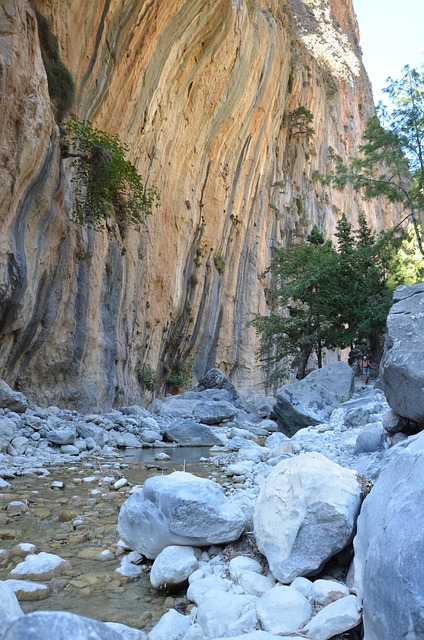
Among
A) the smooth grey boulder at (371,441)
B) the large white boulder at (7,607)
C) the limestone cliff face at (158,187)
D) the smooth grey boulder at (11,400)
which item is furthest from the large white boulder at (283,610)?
the limestone cliff face at (158,187)

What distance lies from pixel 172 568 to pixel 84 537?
124 centimetres

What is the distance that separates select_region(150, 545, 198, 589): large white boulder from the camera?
3.15 meters

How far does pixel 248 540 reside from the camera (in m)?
3.48

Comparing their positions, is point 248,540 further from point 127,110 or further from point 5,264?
point 127,110

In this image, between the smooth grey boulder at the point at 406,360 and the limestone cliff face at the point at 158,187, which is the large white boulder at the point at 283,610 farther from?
the limestone cliff face at the point at 158,187

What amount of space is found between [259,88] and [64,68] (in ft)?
47.5

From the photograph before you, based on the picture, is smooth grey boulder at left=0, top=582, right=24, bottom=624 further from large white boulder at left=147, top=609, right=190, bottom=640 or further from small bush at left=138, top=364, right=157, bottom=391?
small bush at left=138, top=364, right=157, bottom=391

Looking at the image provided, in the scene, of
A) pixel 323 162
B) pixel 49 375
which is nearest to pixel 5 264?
pixel 49 375

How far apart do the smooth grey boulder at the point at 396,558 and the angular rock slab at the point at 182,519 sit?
1.19 metres

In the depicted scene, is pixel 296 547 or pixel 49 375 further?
pixel 49 375

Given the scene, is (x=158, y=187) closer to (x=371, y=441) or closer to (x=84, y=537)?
(x=371, y=441)

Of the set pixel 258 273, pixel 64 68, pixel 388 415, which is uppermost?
pixel 64 68

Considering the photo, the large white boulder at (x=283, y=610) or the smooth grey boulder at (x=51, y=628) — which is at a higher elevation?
the smooth grey boulder at (x=51, y=628)

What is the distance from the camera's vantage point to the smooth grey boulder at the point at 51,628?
1.33 meters
